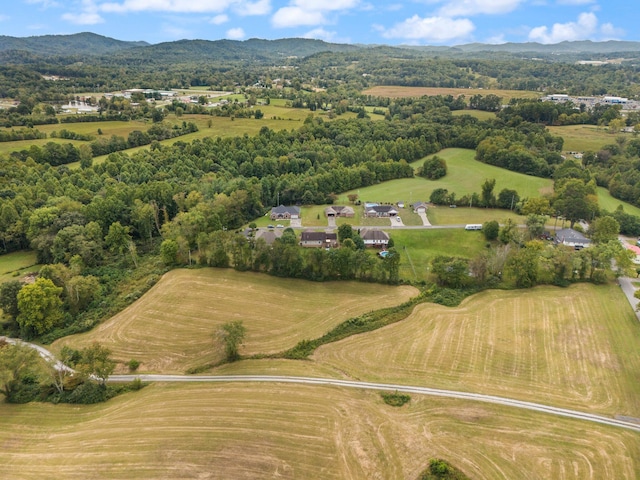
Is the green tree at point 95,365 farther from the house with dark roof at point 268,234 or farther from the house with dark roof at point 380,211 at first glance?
the house with dark roof at point 380,211

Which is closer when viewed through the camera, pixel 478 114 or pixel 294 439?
pixel 294 439

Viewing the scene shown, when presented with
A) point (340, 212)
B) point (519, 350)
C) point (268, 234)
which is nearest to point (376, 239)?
point (340, 212)

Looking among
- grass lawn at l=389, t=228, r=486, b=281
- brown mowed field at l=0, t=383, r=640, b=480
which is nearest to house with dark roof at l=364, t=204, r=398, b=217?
grass lawn at l=389, t=228, r=486, b=281

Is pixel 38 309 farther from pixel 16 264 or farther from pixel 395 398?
pixel 395 398

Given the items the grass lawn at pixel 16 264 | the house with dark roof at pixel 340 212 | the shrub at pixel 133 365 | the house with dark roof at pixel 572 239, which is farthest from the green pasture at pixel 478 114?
the shrub at pixel 133 365

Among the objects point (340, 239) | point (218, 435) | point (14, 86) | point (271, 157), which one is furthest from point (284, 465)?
point (14, 86)

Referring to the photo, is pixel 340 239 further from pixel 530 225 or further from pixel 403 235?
pixel 530 225
